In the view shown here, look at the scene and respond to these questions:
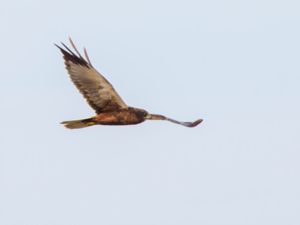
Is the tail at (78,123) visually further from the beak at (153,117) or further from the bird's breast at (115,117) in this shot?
the beak at (153,117)

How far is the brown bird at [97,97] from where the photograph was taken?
87.2ft

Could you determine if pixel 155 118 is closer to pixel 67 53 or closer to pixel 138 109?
pixel 138 109

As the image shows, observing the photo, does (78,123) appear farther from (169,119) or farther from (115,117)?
(169,119)

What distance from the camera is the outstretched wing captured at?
26562 mm

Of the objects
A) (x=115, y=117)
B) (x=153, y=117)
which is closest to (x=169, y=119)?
(x=153, y=117)

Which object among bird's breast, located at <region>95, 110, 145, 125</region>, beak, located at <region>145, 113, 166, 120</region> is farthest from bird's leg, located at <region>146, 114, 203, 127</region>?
bird's breast, located at <region>95, 110, 145, 125</region>

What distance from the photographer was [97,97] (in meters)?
26.9

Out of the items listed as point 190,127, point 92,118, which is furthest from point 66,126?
point 190,127

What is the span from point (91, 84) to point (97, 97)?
12.4 inches

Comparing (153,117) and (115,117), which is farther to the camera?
(153,117)

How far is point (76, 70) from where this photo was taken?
26766 mm

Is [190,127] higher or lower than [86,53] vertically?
lower

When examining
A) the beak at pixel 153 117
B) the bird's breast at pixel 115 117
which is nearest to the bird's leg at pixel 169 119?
the beak at pixel 153 117

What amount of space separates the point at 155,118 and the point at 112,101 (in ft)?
3.45
